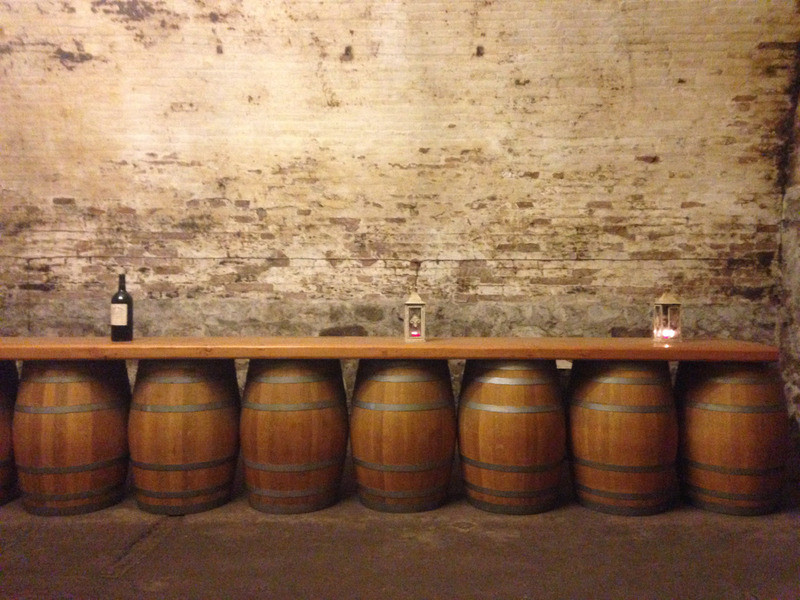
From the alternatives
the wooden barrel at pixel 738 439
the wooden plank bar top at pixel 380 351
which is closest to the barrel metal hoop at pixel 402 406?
the wooden plank bar top at pixel 380 351

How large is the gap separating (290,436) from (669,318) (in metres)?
2.00

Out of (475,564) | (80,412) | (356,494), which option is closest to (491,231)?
(356,494)

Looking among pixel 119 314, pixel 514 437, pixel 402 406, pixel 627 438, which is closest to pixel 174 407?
pixel 119 314

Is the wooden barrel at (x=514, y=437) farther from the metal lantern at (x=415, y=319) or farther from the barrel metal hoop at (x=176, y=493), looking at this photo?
the barrel metal hoop at (x=176, y=493)

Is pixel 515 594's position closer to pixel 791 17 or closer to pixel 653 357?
pixel 653 357

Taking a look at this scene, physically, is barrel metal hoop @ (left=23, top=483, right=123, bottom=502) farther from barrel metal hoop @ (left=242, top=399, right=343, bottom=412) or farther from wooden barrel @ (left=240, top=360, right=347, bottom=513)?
barrel metal hoop @ (left=242, top=399, right=343, bottom=412)

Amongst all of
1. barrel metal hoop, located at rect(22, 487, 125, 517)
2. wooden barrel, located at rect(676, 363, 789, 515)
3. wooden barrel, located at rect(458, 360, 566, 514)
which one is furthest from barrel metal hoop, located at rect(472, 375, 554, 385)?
barrel metal hoop, located at rect(22, 487, 125, 517)

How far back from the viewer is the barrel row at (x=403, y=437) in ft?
8.05

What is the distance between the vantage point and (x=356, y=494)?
277 centimetres

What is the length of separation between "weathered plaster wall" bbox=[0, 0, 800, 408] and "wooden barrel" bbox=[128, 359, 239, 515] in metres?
1.26

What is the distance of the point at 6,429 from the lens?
259 cm

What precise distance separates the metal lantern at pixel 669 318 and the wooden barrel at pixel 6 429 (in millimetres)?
3252

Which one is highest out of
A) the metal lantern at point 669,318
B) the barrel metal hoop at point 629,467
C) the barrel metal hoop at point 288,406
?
the metal lantern at point 669,318

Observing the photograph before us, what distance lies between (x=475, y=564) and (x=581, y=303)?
212 cm
